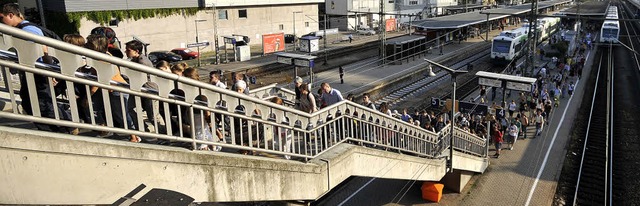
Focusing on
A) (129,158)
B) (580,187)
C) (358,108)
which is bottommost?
(580,187)

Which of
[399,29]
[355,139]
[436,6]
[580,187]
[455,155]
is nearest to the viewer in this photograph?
[355,139]

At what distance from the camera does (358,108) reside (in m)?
8.46

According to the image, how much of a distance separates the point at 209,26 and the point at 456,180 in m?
35.9

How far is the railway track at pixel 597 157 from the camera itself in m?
15.3

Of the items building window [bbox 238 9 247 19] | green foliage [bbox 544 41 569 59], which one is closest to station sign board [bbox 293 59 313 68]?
green foliage [bbox 544 41 569 59]

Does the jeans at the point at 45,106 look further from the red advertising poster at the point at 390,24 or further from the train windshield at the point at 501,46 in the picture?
the red advertising poster at the point at 390,24

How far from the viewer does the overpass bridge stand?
3.37 metres

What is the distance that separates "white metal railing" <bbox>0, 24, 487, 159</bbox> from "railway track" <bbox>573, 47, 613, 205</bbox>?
34.8 feet

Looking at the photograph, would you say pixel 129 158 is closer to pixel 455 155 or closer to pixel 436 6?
pixel 455 155

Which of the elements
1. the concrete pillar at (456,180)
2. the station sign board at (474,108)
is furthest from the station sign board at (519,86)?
the concrete pillar at (456,180)

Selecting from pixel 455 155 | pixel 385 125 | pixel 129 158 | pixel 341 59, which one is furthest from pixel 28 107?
pixel 341 59

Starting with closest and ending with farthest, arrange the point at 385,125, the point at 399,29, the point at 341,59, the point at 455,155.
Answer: the point at 385,125 → the point at 455,155 → the point at 341,59 → the point at 399,29

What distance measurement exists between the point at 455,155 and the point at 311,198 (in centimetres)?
783

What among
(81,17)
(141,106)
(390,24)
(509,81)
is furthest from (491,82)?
(390,24)
